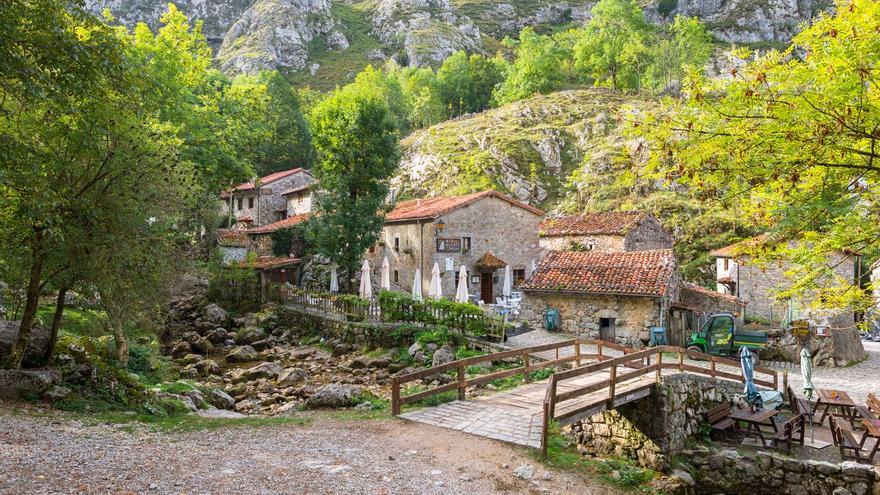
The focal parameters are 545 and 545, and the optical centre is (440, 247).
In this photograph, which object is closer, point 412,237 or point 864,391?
point 864,391

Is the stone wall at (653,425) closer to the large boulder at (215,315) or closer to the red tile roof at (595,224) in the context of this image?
the red tile roof at (595,224)

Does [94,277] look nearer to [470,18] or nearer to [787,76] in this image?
[787,76]

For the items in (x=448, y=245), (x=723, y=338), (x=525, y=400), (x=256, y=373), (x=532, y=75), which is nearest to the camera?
(x=525, y=400)

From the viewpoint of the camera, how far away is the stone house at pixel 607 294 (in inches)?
776

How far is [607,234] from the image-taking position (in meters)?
31.5

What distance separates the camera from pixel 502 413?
11406mm

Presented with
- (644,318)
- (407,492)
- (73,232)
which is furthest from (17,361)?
(644,318)

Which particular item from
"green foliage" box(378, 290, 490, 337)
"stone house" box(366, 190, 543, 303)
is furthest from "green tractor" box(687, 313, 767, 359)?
"stone house" box(366, 190, 543, 303)

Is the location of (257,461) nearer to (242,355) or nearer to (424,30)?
(242,355)

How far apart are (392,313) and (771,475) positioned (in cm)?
1481

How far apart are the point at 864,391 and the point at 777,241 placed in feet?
42.5

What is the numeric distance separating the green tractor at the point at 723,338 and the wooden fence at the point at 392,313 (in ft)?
23.1

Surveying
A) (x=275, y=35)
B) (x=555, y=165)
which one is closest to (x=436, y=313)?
(x=555, y=165)

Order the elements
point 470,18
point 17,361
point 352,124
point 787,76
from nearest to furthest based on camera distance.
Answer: point 787,76
point 17,361
point 352,124
point 470,18
